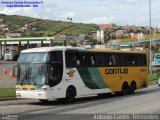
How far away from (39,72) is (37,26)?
424 ft

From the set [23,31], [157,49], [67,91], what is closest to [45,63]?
[67,91]

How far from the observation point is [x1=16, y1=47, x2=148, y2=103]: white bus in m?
22.0

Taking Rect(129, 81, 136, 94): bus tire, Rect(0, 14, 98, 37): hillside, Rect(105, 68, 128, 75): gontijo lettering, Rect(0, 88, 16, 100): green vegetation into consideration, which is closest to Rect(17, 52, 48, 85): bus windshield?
Rect(0, 88, 16, 100): green vegetation

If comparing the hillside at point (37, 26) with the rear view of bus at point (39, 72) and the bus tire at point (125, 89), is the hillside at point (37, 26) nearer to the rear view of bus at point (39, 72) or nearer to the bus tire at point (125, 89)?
the bus tire at point (125, 89)

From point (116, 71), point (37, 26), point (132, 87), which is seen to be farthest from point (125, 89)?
point (37, 26)

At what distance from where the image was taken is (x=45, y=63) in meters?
22.0

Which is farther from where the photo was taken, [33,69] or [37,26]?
[37,26]

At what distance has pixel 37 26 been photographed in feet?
492

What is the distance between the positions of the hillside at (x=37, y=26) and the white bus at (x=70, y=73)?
4217 inches

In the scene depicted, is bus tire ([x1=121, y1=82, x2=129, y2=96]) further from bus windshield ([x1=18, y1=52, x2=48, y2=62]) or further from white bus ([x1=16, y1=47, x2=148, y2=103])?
bus windshield ([x1=18, y1=52, x2=48, y2=62])

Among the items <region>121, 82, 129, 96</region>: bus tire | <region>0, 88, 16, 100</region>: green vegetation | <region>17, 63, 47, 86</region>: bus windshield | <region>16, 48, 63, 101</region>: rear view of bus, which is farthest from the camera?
<region>121, 82, 129, 96</region>: bus tire

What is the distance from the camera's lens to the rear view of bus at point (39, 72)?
21781mm

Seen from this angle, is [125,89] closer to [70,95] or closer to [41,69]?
[70,95]

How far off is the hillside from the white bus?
107119mm
